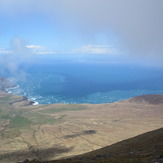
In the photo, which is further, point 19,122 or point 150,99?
point 150,99

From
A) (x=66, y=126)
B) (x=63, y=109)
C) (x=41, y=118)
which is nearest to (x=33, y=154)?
(x=66, y=126)

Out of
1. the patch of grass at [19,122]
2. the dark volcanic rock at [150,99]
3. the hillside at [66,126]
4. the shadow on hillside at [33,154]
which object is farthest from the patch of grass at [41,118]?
the dark volcanic rock at [150,99]

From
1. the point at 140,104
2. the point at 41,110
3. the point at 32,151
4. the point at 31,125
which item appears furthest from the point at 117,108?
the point at 32,151

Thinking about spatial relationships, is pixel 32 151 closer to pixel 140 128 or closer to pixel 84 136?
pixel 84 136

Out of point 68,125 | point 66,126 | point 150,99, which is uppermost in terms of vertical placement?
point 150,99

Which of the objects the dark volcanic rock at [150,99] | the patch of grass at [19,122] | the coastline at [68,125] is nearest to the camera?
the coastline at [68,125]

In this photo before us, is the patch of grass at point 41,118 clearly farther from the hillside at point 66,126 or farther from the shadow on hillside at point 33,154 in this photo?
the shadow on hillside at point 33,154

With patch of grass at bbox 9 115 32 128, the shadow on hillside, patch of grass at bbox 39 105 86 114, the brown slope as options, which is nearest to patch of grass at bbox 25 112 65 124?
patch of grass at bbox 9 115 32 128

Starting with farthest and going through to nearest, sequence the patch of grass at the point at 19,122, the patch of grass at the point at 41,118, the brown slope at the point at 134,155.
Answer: the patch of grass at the point at 41,118
the patch of grass at the point at 19,122
the brown slope at the point at 134,155

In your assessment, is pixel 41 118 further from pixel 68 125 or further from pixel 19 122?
pixel 68 125

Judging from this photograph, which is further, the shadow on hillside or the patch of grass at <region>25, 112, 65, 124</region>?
the patch of grass at <region>25, 112, 65, 124</region>

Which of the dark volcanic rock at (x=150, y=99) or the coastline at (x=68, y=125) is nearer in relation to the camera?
the coastline at (x=68, y=125)

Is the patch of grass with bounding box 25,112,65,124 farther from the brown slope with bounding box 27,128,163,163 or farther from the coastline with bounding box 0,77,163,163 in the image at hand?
the brown slope with bounding box 27,128,163,163
